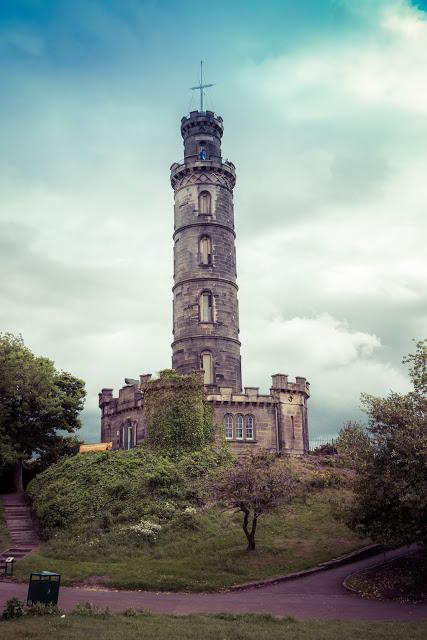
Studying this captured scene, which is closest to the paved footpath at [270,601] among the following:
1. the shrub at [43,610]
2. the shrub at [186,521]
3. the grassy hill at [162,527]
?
the grassy hill at [162,527]

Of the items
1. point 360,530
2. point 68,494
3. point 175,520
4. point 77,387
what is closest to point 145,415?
point 77,387

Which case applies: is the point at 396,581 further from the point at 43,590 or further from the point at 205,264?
the point at 205,264

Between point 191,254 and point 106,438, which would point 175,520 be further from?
point 191,254

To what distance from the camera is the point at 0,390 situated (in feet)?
127

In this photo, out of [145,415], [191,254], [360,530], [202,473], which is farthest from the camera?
[191,254]

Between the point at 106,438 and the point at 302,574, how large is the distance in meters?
25.4

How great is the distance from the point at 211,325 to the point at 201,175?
12.8 metres

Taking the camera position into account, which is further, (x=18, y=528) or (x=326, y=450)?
(x=326, y=450)

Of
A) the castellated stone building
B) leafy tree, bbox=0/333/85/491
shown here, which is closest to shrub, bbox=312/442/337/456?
the castellated stone building

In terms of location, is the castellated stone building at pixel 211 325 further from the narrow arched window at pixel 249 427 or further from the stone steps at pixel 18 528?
the stone steps at pixel 18 528

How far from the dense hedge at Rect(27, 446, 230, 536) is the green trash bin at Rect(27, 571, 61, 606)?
460 inches

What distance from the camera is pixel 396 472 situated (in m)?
23.2

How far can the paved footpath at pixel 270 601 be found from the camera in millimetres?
19750

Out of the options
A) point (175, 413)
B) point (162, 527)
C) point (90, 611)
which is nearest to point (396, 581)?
point (162, 527)
